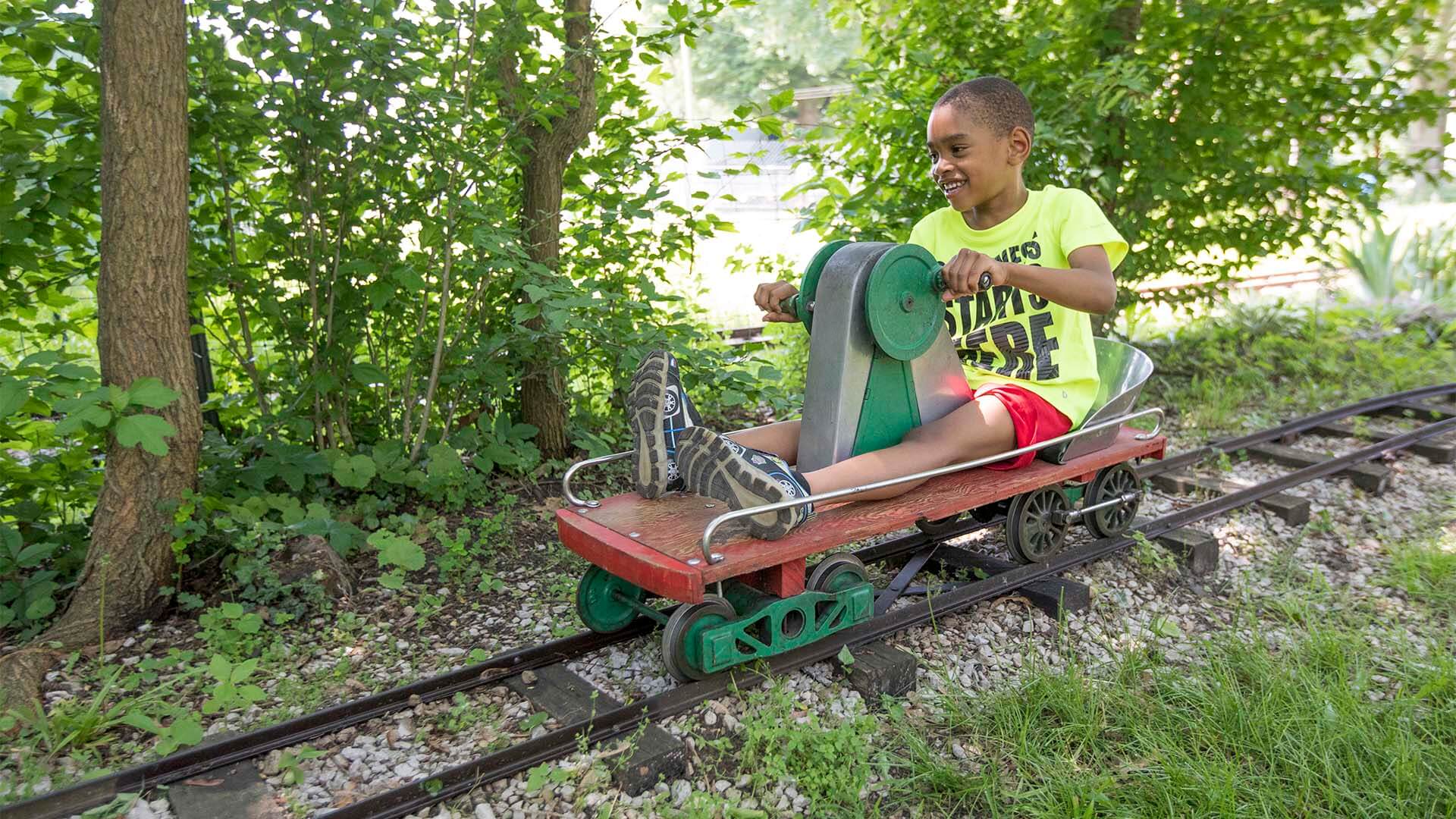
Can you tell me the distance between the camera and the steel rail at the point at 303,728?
250 cm

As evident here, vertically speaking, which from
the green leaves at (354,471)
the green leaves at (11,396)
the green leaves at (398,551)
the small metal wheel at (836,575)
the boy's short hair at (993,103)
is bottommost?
the small metal wheel at (836,575)

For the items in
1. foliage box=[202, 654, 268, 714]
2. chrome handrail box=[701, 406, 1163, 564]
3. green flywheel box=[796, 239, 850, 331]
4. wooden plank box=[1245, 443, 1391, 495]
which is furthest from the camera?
wooden plank box=[1245, 443, 1391, 495]

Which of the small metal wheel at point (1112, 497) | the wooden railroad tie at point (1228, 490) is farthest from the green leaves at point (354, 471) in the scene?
the wooden railroad tie at point (1228, 490)

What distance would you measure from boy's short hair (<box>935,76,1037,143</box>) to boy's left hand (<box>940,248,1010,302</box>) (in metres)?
0.77

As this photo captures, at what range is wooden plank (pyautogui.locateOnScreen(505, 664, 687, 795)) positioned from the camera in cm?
268

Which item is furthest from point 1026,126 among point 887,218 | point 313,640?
point 313,640

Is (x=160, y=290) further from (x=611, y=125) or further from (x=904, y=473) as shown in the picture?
(x=904, y=473)

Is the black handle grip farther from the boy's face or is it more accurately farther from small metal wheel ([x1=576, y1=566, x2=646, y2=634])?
small metal wheel ([x1=576, y1=566, x2=646, y2=634])

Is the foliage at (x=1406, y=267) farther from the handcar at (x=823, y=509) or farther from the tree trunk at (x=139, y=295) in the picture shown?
the tree trunk at (x=139, y=295)

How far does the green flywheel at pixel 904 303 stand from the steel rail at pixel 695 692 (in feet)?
3.29

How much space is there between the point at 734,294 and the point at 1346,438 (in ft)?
26.0

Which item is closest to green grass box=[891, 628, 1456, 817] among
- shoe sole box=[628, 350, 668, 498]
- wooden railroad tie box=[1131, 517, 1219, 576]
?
wooden railroad tie box=[1131, 517, 1219, 576]

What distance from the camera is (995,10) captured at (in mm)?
6332

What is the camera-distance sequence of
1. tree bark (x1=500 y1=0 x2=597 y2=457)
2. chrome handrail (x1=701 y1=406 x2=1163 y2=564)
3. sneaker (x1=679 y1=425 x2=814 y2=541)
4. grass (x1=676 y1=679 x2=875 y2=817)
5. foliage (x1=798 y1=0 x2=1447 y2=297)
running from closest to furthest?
grass (x1=676 y1=679 x2=875 y2=817)
chrome handrail (x1=701 y1=406 x2=1163 y2=564)
sneaker (x1=679 y1=425 x2=814 y2=541)
tree bark (x1=500 y1=0 x2=597 y2=457)
foliage (x1=798 y1=0 x2=1447 y2=297)
